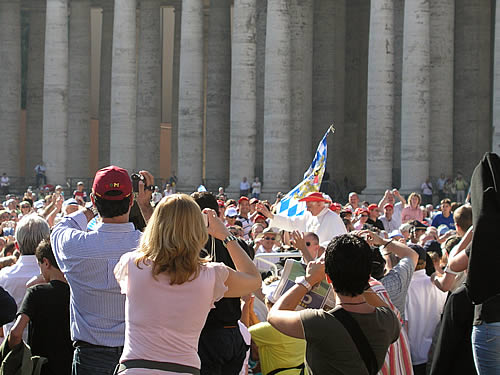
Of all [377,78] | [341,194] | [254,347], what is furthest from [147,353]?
[341,194]

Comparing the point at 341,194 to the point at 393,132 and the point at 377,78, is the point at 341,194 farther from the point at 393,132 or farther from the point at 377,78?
the point at 377,78

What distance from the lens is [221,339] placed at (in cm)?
905

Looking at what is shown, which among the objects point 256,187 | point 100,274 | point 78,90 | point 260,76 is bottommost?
point 256,187

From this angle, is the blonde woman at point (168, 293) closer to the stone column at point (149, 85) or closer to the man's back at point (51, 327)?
the man's back at point (51, 327)

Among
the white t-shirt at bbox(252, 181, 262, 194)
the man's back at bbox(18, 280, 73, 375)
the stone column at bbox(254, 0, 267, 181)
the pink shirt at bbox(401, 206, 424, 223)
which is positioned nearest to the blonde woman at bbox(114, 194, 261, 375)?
the man's back at bbox(18, 280, 73, 375)

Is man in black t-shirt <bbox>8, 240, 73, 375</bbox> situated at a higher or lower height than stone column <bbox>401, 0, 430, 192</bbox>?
lower

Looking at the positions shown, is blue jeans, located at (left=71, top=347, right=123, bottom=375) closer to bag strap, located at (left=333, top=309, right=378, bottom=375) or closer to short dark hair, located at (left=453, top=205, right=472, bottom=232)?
bag strap, located at (left=333, top=309, right=378, bottom=375)

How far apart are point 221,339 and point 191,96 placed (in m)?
46.9

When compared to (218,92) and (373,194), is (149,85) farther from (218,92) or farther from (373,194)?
(373,194)

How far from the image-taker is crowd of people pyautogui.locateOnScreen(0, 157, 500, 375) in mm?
7184

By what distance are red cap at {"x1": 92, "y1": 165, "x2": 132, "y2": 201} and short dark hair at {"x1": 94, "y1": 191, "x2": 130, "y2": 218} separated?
34mm

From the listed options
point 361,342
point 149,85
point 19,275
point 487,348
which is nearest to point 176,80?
point 149,85

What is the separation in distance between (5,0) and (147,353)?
5830 cm

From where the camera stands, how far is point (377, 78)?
49312 millimetres
